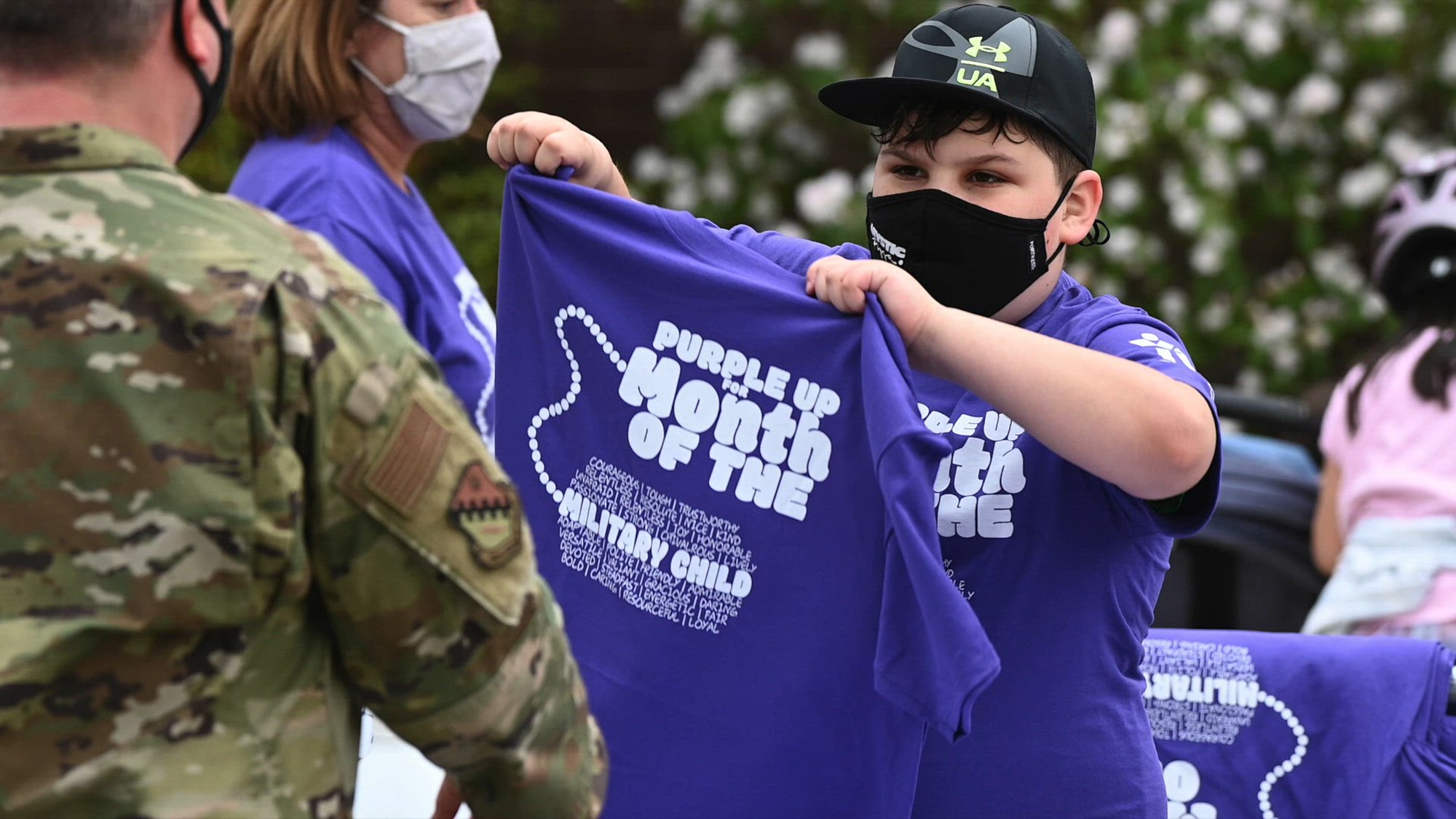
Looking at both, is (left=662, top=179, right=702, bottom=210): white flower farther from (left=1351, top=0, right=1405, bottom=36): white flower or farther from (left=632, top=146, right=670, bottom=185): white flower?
(left=1351, top=0, right=1405, bottom=36): white flower

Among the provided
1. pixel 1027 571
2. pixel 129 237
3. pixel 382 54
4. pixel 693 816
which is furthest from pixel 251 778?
pixel 382 54

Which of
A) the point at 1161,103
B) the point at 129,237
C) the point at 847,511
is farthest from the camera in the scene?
the point at 1161,103

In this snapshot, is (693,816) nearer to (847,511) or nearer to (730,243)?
(847,511)

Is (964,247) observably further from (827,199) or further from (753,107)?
(753,107)

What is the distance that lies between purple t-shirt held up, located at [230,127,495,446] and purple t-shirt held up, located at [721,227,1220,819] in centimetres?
118

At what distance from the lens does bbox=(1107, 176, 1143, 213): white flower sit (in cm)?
666

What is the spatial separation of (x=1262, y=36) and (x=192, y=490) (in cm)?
610

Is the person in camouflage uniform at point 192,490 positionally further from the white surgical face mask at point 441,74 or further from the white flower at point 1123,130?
the white flower at point 1123,130

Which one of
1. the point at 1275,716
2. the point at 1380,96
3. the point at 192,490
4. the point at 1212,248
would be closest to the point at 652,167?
the point at 1212,248

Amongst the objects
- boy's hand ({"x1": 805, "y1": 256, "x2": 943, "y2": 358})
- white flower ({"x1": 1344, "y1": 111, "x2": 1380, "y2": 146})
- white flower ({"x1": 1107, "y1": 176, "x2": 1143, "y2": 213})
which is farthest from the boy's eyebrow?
white flower ({"x1": 1344, "y1": 111, "x2": 1380, "y2": 146})

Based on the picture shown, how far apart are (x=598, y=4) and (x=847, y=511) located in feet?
20.0

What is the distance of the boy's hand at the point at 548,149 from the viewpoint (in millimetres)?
2303

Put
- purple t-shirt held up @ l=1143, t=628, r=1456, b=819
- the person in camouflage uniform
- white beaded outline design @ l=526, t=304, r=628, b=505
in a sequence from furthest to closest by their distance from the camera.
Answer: purple t-shirt held up @ l=1143, t=628, r=1456, b=819, white beaded outline design @ l=526, t=304, r=628, b=505, the person in camouflage uniform

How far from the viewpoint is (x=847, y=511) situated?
6.57 ft
